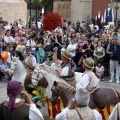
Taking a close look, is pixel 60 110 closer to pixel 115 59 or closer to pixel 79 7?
pixel 115 59

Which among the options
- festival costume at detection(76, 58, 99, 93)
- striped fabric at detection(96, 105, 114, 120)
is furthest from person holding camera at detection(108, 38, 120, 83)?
festival costume at detection(76, 58, 99, 93)

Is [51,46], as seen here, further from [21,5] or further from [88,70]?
[88,70]

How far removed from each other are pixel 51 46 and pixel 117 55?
11.3 ft

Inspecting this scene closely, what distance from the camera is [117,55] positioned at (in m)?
17.2

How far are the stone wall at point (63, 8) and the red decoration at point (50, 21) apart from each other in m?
21.5

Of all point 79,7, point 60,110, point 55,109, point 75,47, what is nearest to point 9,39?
point 75,47

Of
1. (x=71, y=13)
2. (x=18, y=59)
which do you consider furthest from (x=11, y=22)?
(x=71, y=13)

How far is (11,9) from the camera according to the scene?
2461 centimetres

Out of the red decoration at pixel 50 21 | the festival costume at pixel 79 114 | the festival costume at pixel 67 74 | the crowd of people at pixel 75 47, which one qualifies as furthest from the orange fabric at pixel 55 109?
the red decoration at pixel 50 21

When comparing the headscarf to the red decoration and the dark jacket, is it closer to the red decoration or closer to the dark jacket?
the dark jacket

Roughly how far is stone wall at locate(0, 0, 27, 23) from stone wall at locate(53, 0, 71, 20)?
17.0 meters

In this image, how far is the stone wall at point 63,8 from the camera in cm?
4216

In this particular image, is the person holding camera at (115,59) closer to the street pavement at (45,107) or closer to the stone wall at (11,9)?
the street pavement at (45,107)

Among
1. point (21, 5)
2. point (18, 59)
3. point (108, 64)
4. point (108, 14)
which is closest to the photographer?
point (18, 59)
